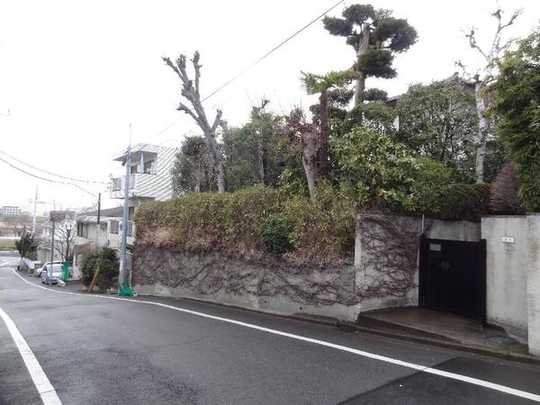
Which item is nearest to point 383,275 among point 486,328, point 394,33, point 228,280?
point 486,328

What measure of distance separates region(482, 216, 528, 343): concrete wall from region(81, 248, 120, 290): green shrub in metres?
21.7

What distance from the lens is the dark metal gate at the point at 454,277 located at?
668cm

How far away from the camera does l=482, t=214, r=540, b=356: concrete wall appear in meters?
5.94

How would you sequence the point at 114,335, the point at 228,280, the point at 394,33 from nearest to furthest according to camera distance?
the point at 114,335
the point at 228,280
the point at 394,33

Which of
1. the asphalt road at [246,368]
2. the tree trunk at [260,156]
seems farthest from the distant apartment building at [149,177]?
the asphalt road at [246,368]

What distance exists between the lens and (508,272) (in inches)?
244

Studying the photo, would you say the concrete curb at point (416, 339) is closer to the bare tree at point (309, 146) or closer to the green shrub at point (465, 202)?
the green shrub at point (465, 202)

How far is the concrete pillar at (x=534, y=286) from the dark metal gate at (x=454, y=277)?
1358 millimetres

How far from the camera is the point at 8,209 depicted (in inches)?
3285

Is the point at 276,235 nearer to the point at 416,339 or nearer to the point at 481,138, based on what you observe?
the point at 416,339

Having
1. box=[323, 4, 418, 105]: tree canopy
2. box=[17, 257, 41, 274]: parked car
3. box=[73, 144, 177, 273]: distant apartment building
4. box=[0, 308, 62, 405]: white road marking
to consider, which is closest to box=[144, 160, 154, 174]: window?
box=[73, 144, 177, 273]: distant apartment building

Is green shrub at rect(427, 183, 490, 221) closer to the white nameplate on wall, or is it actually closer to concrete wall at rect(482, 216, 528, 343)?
concrete wall at rect(482, 216, 528, 343)

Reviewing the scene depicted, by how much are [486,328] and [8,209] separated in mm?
98223

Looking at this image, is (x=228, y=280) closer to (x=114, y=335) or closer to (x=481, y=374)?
(x=114, y=335)
